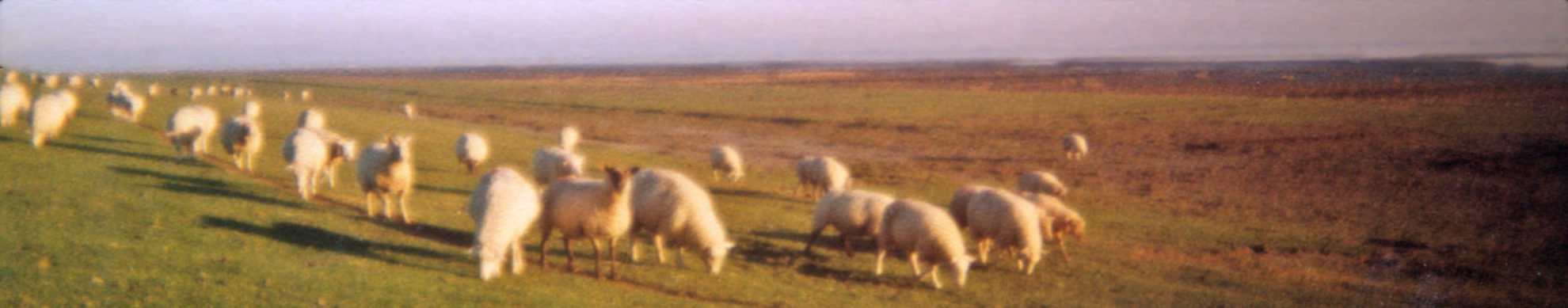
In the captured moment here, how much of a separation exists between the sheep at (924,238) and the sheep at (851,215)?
2.22 ft

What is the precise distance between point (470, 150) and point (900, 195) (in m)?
11.8

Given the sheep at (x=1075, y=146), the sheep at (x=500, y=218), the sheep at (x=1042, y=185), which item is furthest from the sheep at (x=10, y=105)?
the sheep at (x=1075, y=146)

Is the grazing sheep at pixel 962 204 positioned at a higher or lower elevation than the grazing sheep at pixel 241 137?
lower

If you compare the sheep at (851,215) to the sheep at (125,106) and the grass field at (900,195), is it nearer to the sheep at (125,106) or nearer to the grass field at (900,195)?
the grass field at (900,195)

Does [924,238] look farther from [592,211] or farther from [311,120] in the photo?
[311,120]

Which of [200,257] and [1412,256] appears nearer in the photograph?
[200,257]

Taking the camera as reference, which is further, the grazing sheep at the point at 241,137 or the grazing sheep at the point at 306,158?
the grazing sheep at the point at 241,137

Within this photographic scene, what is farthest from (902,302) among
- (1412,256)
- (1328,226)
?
(1328,226)

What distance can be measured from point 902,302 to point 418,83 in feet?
329

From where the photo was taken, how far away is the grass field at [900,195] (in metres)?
10.4

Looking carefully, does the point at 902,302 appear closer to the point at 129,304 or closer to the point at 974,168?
the point at 129,304

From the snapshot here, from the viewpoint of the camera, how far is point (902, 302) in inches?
487

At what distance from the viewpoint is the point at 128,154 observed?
1891cm

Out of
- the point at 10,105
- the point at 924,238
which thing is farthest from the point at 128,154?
the point at 924,238
